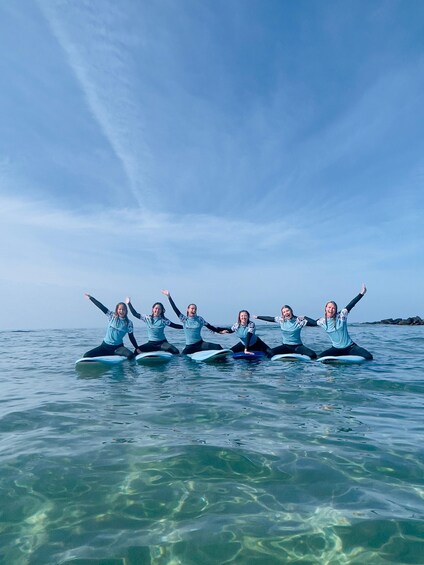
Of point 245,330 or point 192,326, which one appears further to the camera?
point 192,326

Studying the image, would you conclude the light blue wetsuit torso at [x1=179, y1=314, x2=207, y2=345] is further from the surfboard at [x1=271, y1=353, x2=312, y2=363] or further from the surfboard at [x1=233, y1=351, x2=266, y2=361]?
the surfboard at [x1=271, y1=353, x2=312, y2=363]

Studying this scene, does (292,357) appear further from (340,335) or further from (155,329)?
(155,329)

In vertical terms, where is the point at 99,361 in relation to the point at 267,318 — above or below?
below

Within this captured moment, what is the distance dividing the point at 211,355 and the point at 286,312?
3883 millimetres

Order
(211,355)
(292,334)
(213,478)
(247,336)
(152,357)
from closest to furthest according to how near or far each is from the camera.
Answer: (213,478), (211,355), (152,357), (292,334), (247,336)

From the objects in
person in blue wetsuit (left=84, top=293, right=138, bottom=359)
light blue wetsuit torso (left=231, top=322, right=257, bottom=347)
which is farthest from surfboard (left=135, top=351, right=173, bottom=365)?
light blue wetsuit torso (left=231, top=322, right=257, bottom=347)

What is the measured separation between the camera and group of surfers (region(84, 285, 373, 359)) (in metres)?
16.4

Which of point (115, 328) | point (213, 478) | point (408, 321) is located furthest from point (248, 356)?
point (408, 321)

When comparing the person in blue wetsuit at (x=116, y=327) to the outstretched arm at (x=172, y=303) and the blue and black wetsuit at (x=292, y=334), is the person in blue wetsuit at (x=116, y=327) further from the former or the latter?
the blue and black wetsuit at (x=292, y=334)

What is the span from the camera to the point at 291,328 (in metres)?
17.5

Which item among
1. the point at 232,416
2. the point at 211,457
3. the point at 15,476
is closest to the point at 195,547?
the point at 211,457

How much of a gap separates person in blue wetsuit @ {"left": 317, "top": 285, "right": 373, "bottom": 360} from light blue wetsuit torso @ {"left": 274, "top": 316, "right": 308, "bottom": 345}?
108 cm

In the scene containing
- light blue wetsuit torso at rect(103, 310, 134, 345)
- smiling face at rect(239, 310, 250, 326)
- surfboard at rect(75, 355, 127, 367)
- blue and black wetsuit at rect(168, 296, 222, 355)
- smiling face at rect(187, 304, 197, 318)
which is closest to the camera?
surfboard at rect(75, 355, 127, 367)

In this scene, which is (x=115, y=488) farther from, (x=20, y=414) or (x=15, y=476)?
(x=20, y=414)
